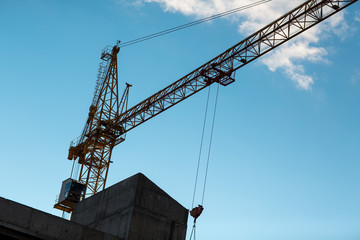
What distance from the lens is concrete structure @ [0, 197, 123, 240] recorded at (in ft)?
69.8

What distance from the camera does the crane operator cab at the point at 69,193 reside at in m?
49.2

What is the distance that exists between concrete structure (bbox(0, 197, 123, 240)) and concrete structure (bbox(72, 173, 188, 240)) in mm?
3261

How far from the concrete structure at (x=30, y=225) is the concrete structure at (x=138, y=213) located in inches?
128

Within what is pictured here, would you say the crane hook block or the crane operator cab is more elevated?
the crane operator cab

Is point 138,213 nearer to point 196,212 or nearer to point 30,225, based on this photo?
point 196,212

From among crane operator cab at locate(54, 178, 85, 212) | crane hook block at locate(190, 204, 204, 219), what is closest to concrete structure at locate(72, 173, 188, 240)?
crane hook block at locate(190, 204, 204, 219)

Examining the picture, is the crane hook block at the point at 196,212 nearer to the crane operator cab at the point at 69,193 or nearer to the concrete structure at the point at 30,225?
the concrete structure at the point at 30,225

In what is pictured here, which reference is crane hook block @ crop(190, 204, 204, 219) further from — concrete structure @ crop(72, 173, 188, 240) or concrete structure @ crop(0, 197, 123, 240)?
concrete structure @ crop(0, 197, 123, 240)

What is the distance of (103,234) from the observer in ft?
79.6

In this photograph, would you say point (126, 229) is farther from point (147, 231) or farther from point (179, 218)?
point (179, 218)

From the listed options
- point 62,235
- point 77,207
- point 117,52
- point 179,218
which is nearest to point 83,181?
point 117,52

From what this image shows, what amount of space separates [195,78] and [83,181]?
1688 cm

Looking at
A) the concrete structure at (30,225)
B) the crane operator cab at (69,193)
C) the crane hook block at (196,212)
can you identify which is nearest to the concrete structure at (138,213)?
the crane hook block at (196,212)

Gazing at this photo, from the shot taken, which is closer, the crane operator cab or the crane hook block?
the crane hook block
